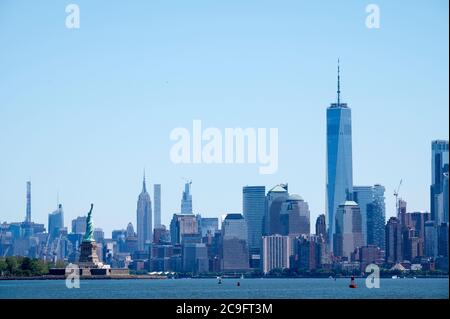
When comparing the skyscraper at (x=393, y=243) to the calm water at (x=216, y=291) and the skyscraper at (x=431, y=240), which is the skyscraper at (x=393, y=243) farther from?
the calm water at (x=216, y=291)

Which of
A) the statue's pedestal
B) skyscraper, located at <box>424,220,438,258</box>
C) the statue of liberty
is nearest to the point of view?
the statue of liberty

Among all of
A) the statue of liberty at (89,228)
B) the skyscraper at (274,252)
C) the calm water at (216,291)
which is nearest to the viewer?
the calm water at (216,291)

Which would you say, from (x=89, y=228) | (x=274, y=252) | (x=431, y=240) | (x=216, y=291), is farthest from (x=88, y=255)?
(x=274, y=252)

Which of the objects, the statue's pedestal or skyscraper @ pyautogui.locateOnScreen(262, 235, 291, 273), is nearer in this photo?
the statue's pedestal

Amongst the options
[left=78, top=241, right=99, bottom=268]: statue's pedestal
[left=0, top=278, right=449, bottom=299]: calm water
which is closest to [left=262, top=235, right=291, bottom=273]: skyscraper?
[left=78, top=241, right=99, bottom=268]: statue's pedestal

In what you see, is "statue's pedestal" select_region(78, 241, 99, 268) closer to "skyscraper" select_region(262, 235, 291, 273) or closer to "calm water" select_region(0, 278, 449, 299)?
"calm water" select_region(0, 278, 449, 299)

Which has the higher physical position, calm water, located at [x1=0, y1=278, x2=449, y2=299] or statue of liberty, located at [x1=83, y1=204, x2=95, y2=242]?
statue of liberty, located at [x1=83, y1=204, x2=95, y2=242]

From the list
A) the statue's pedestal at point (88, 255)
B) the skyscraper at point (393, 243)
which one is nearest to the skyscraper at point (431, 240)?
the skyscraper at point (393, 243)

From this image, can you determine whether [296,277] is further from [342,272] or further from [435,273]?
[435,273]

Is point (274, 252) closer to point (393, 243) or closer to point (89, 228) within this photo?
point (393, 243)

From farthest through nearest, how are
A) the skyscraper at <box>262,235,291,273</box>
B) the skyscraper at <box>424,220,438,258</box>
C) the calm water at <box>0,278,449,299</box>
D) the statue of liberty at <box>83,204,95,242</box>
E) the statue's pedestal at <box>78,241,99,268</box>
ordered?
the skyscraper at <box>262,235,291,273</box>
the skyscraper at <box>424,220,438,258</box>
the statue's pedestal at <box>78,241,99,268</box>
the statue of liberty at <box>83,204,95,242</box>
the calm water at <box>0,278,449,299</box>
